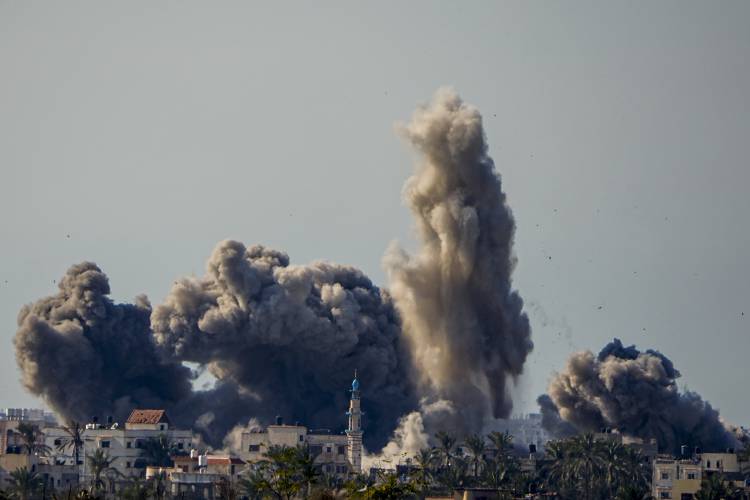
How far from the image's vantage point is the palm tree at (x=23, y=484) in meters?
171

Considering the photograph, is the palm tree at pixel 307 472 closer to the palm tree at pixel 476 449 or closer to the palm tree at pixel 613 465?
the palm tree at pixel 476 449

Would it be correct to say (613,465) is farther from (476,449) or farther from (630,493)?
(630,493)

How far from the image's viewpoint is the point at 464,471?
192000 millimetres

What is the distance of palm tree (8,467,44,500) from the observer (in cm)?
17102

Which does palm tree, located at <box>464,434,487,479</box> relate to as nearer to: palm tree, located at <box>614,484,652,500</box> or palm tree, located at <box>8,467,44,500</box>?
palm tree, located at <box>614,484,652,500</box>

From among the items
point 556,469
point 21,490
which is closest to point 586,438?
point 556,469

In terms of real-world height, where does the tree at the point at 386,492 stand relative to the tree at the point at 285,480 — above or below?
below

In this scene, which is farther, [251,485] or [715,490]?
[715,490]

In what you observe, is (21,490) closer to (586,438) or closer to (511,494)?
(511,494)

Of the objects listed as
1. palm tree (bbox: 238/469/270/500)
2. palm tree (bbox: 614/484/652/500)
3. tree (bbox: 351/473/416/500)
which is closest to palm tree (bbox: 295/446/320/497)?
palm tree (bbox: 238/469/270/500)

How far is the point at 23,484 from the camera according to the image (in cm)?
17300

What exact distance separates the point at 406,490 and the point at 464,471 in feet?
163

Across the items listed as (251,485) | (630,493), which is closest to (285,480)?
(251,485)

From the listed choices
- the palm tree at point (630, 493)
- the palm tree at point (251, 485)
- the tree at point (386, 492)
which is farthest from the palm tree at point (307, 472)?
the palm tree at point (630, 493)
